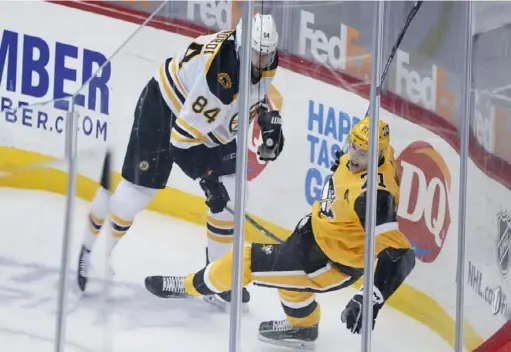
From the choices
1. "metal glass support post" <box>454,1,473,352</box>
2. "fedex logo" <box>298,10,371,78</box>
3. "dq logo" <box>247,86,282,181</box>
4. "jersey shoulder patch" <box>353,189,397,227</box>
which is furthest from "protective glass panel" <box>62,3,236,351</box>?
"metal glass support post" <box>454,1,473,352</box>

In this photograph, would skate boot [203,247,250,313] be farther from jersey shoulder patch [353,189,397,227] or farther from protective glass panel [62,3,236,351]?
jersey shoulder patch [353,189,397,227]

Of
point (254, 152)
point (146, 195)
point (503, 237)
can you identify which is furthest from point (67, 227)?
point (503, 237)

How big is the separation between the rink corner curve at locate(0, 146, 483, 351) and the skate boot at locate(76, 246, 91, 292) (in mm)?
116

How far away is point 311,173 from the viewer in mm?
2117

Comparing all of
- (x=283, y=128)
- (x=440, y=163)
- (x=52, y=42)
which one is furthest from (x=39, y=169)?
(x=52, y=42)

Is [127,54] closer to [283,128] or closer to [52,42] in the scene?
[283,128]

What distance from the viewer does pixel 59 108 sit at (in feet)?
7.16

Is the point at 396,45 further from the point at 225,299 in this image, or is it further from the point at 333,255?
the point at 225,299

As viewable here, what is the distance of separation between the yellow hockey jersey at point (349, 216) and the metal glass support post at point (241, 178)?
17cm

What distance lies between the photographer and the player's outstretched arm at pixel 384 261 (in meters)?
2.12

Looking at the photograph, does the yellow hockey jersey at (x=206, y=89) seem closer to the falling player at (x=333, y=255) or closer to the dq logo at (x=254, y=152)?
the dq logo at (x=254, y=152)

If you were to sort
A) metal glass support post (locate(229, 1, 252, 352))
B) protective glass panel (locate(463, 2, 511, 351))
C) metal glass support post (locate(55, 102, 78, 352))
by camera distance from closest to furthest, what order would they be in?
metal glass support post (locate(229, 1, 252, 352)) → metal glass support post (locate(55, 102, 78, 352)) → protective glass panel (locate(463, 2, 511, 351))

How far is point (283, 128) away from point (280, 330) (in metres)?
0.42

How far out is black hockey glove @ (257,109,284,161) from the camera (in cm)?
208
